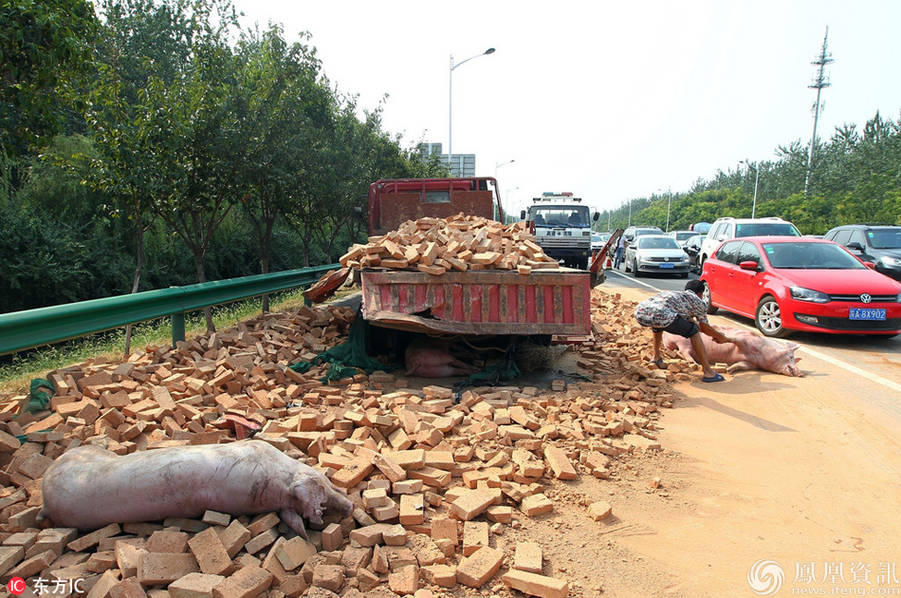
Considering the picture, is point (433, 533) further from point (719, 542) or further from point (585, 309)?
point (585, 309)

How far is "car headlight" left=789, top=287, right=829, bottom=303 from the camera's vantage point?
8.03 metres

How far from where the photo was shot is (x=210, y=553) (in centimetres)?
248

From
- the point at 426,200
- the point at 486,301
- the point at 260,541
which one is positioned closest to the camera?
the point at 260,541

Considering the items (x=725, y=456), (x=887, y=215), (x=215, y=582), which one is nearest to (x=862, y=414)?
(x=725, y=456)

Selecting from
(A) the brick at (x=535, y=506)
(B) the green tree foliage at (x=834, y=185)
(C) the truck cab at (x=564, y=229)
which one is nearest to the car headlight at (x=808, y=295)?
(A) the brick at (x=535, y=506)

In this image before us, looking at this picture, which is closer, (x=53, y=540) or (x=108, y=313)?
(x=53, y=540)

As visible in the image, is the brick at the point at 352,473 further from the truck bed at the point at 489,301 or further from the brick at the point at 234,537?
the truck bed at the point at 489,301

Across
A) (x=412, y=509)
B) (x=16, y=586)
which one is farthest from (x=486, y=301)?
(x=16, y=586)

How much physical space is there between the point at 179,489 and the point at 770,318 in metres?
9.10

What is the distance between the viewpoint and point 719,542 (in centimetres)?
294

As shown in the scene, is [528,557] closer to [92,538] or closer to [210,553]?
[210,553]

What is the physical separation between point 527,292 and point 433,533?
3.01 metres

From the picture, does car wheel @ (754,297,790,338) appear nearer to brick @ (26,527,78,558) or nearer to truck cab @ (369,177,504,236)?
truck cab @ (369,177,504,236)

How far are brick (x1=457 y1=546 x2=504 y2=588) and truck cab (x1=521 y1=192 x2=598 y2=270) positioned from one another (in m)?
15.5
